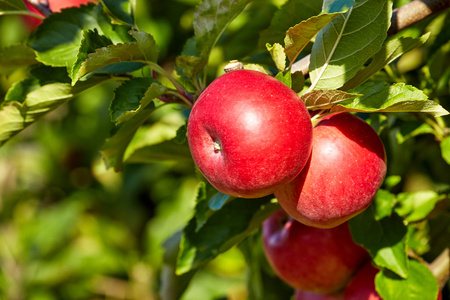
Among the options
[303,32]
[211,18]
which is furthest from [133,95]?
[303,32]

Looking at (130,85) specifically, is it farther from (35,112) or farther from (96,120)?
(96,120)

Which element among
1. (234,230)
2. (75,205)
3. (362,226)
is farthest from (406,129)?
(75,205)

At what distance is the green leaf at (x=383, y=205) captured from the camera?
3.31ft

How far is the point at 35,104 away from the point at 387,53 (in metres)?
0.55

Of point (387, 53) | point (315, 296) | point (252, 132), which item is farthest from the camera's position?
point (315, 296)

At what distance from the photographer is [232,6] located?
33.4 inches

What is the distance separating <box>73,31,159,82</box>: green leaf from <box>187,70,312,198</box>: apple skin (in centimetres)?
14

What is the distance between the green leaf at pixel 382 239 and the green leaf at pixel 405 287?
0.04 meters

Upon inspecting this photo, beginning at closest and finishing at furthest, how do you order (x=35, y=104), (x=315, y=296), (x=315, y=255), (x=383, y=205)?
(x=35, y=104) < (x=383, y=205) < (x=315, y=255) < (x=315, y=296)

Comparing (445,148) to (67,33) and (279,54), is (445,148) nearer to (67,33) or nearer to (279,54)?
(279,54)

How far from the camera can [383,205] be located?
1.02 meters

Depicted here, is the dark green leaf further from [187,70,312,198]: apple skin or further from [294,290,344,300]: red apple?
[294,290,344,300]: red apple

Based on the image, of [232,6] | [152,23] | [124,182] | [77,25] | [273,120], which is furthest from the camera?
[124,182]

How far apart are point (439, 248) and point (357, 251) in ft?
0.71
